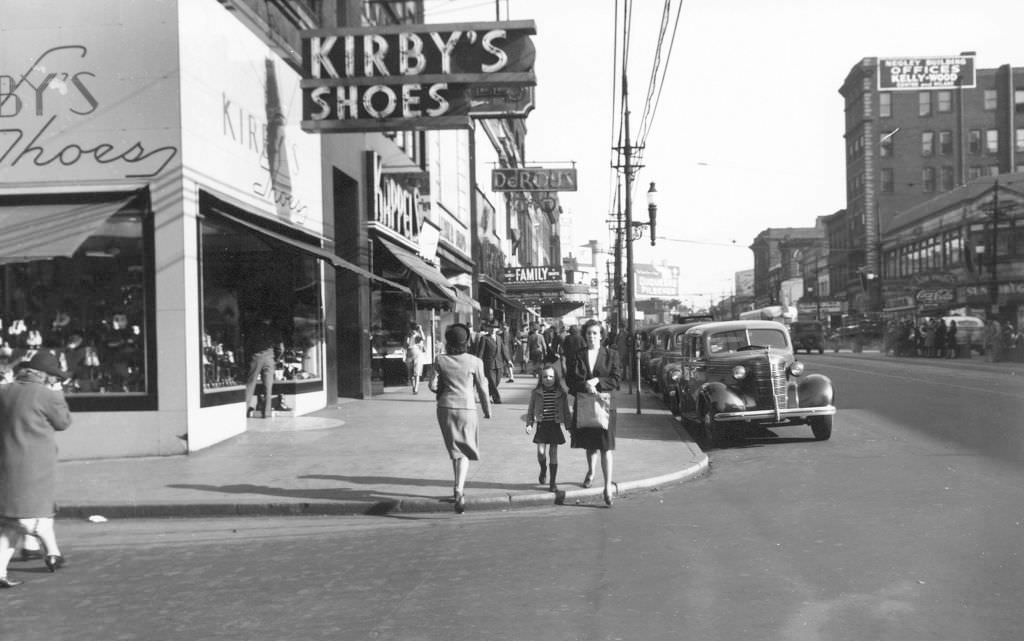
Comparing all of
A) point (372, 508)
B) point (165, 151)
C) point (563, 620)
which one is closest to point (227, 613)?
→ point (563, 620)

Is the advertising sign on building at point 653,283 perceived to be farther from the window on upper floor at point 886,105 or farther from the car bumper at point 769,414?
the car bumper at point 769,414

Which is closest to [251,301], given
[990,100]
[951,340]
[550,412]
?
[550,412]

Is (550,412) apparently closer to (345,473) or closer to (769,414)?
(345,473)

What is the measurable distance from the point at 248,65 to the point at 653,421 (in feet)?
29.1

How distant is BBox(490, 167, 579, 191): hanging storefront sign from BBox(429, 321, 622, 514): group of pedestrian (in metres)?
26.5

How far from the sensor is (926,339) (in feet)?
155

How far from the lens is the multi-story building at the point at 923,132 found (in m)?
76.2

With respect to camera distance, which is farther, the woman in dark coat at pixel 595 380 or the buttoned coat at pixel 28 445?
the woman in dark coat at pixel 595 380

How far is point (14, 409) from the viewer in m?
6.49

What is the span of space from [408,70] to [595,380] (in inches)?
310

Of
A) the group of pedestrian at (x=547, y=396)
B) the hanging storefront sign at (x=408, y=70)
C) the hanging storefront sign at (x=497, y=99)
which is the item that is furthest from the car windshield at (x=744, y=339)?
the group of pedestrian at (x=547, y=396)

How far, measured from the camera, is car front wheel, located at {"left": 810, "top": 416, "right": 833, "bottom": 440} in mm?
13648

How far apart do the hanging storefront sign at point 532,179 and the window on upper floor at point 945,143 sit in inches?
2154

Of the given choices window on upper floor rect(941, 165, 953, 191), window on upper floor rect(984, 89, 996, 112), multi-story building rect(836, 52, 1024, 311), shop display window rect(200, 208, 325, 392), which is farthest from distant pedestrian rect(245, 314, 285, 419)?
window on upper floor rect(984, 89, 996, 112)
